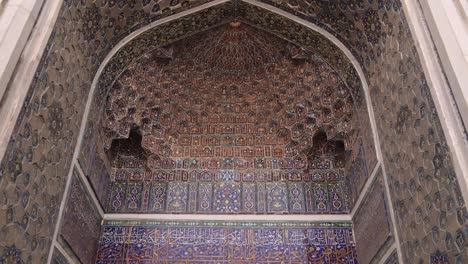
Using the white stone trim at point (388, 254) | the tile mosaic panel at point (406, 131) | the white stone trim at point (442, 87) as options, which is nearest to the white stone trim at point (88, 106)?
the tile mosaic panel at point (406, 131)

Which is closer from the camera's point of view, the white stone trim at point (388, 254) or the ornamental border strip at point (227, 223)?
the white stone trim at point (388, 254)

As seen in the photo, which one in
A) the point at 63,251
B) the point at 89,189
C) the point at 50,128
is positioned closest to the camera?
the point at 50,128

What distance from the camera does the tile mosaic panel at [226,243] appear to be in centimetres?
451

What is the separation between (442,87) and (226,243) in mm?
2763

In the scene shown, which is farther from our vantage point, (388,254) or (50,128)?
(388,254)

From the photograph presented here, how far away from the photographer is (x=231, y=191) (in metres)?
5.02

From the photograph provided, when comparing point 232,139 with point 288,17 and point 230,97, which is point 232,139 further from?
point 288,17

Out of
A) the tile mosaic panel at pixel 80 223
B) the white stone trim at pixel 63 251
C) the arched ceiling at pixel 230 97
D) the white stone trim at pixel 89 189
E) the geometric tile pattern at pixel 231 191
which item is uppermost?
the arched ceiling at pixel 230 97

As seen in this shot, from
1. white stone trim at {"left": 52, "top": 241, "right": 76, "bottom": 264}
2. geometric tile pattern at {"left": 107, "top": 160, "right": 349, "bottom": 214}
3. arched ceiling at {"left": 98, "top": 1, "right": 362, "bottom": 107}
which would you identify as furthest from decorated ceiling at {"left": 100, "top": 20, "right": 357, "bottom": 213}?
white stone trim at {"left": 52, "top": 241, "right": 76, "bottom": 264}

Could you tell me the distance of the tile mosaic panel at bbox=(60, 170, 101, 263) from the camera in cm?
366

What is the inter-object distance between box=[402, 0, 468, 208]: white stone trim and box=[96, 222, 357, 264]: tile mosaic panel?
236cm

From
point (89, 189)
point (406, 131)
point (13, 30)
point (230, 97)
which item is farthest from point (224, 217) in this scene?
point (13, 30)

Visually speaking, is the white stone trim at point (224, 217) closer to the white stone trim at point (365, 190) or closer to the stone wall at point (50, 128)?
the white stone trim at point (365, 190)

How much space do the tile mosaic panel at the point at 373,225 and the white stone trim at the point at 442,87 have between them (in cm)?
126
